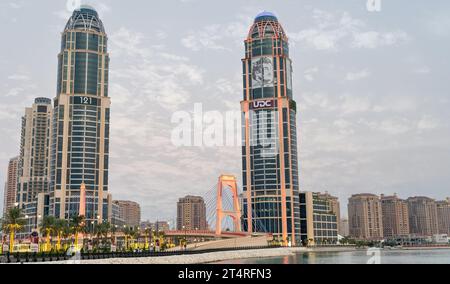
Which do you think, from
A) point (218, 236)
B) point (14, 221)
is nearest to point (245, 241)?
point (218, 236)

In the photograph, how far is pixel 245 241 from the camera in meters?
165

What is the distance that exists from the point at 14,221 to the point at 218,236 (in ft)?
333

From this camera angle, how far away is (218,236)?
576ft

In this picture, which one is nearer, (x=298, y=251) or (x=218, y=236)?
(x=218, y=236)
